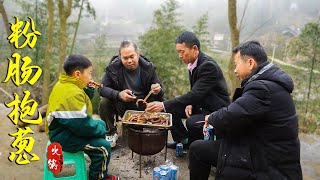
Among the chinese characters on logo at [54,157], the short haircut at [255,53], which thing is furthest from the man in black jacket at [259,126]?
the chinese characters on logo at [54,157]

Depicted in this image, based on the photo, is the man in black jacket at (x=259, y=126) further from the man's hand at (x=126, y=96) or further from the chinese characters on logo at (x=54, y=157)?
the man's hand at (x=126, y=96)

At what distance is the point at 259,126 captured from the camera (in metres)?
2.17

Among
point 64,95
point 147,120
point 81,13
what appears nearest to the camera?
point 64,95

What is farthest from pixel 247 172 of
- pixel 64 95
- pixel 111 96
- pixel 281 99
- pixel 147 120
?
pixel 111 96

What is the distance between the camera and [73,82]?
2.66 metres

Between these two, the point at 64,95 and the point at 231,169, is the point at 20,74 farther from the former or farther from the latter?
the point at 231,169

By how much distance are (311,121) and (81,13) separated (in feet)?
28.0

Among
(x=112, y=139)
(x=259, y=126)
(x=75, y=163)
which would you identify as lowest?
(x=112, y=139)

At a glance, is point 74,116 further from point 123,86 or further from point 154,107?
point 123,86

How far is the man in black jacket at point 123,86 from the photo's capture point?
3.91 m

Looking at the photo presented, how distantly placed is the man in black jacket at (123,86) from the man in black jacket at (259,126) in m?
1.74

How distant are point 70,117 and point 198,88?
5.08ft

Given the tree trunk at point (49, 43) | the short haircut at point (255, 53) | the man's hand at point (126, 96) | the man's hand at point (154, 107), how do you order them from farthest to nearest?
the tree trunk at point (49, 43) < the man's hand at point (126, 96) < the man's hand at point (154, 107) < the short haircut at point (255, 53)

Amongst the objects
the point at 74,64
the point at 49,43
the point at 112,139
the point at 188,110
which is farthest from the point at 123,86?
the point at 49,43
